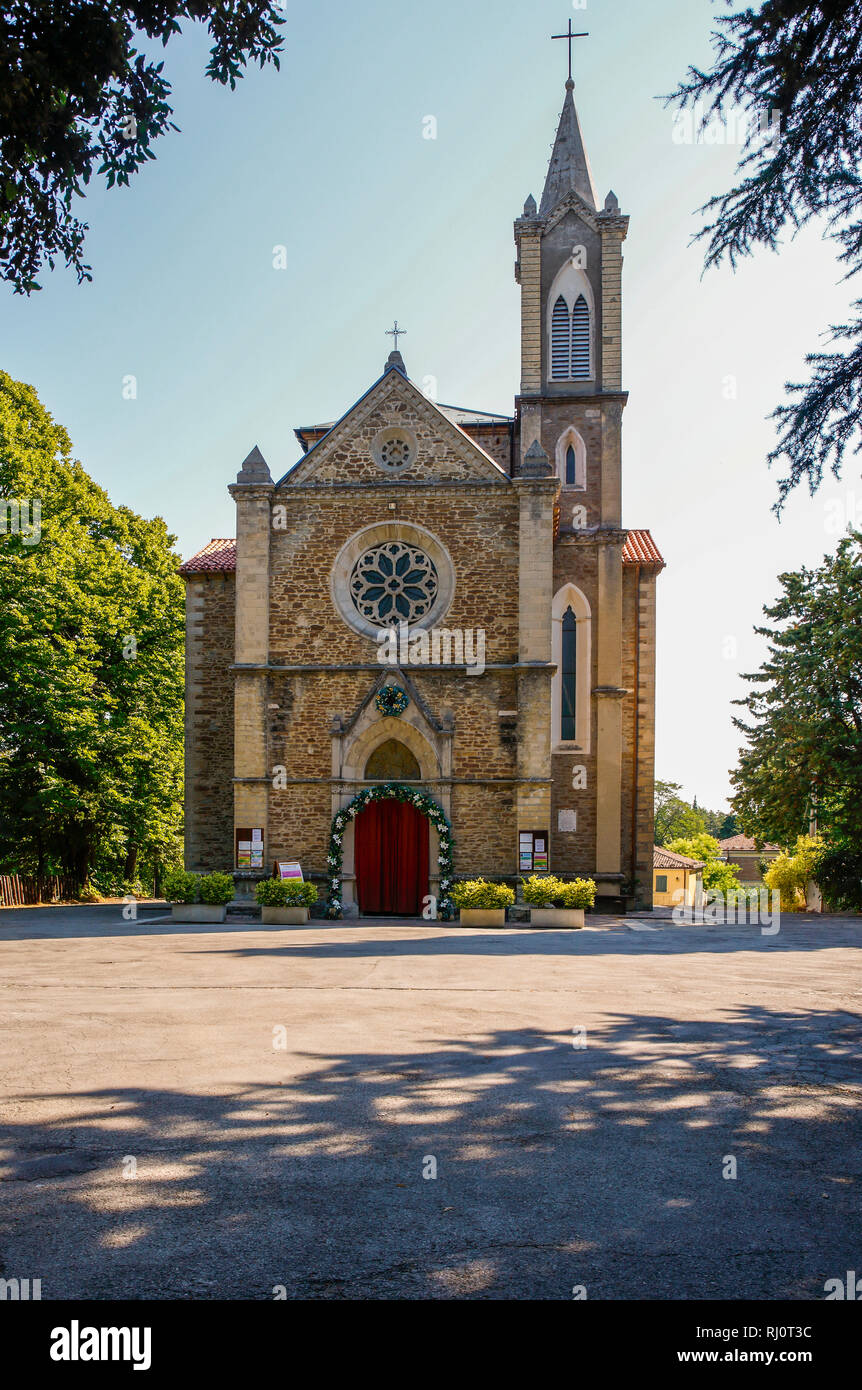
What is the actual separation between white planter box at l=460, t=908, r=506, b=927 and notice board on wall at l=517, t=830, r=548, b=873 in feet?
5.36

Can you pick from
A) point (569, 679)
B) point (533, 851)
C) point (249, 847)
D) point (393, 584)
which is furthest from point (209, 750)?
point (569, 679)

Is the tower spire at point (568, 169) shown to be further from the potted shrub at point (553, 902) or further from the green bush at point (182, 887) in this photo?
the green bush at point (182, 887)

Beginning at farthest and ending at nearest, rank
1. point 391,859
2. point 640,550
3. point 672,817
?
point 672,817, point 640,550, point 391,859

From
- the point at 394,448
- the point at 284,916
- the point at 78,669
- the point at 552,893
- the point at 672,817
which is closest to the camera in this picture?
the point at 284,916

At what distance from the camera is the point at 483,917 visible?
20.7 metres

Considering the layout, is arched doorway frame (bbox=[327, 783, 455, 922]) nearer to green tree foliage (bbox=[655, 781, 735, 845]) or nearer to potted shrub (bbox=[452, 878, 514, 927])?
→ potted shrub (bbox=[452, 878, 514, 927])

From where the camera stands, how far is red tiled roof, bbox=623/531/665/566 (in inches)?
1076

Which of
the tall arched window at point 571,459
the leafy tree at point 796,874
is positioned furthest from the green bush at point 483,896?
the leafy tree at point 796,874

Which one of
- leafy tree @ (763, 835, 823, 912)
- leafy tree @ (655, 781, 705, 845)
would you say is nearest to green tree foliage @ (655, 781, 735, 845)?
leafy tree @ (655, 781, 705, 845)

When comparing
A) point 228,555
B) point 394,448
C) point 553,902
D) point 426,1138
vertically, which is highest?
point 394,448

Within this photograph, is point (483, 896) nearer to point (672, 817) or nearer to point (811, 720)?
point (811, 720)

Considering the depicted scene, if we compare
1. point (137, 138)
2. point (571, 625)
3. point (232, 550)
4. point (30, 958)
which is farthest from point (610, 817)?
point (137, 138)

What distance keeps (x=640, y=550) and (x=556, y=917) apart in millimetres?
11895
